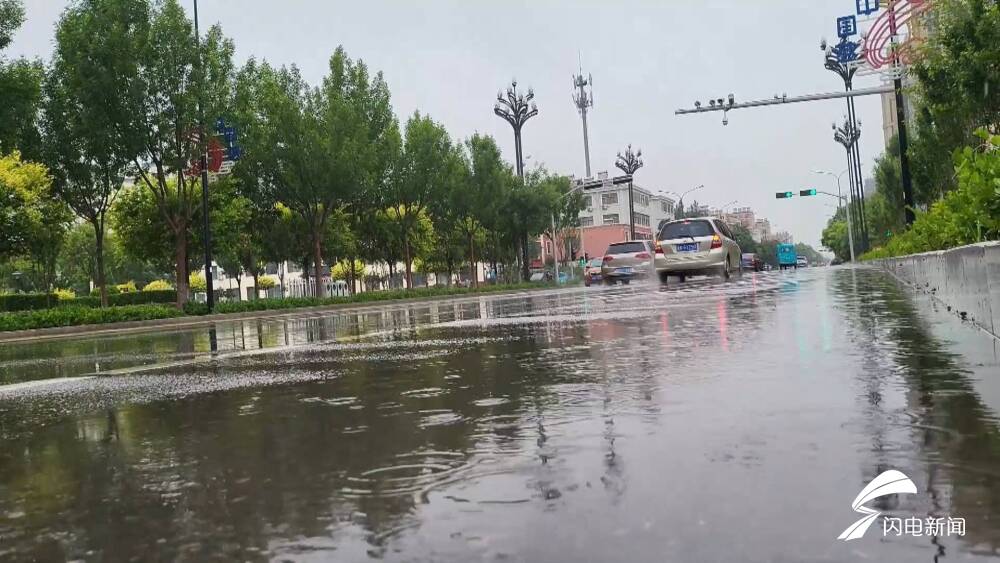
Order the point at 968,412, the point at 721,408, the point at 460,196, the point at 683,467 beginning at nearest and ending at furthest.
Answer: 1. the point at 683,467
2. the point at 968,412
3. the point at 721,408
4. the point at 460,196

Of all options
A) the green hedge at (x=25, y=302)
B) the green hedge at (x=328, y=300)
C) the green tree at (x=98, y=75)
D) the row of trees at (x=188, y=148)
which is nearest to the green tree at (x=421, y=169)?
the row of trees at (x=188, y=148)

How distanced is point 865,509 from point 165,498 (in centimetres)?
290

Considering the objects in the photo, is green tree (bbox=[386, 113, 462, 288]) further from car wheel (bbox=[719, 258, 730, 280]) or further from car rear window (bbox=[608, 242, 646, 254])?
car wheel (bbox=[719, 258, 730, 280])

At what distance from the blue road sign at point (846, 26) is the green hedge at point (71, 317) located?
2694 centimetres

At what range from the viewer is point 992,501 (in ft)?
10.4

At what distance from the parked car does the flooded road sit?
1643 cm

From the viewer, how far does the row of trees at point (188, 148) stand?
3262 cm

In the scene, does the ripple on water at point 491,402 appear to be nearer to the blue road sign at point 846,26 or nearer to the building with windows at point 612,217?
the blue road sign at point 846,26

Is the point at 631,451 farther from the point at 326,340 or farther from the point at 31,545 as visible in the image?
the point at 326,340

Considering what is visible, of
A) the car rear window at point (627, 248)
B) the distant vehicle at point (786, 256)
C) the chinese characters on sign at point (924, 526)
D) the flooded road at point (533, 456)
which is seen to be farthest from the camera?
the distant vehicle at point (786, 256)

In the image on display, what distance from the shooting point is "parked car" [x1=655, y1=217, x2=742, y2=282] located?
2534cm

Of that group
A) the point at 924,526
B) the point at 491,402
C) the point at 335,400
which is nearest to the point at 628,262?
the point at 335,400

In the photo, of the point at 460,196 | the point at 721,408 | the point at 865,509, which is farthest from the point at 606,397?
the point at 460,196

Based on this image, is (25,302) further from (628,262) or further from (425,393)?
(425,393)
